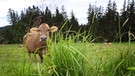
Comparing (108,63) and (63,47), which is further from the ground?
(63,47)

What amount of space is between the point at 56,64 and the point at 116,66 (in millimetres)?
737

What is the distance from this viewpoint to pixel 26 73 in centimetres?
368

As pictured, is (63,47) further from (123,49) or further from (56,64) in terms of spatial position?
(123,49)

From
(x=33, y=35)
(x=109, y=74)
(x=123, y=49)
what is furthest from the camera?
(x=33, y=35)

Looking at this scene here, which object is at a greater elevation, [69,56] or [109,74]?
[69,56]

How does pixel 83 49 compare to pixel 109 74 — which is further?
pixel 83 49

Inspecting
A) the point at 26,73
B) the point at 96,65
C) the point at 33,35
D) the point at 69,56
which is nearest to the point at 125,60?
the point at 96,65

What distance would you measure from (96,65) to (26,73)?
89 cm

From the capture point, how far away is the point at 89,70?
3.55 metres

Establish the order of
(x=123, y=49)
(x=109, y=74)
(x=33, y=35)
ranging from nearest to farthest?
1. (x=109, y=74)
2. (x=123, y=49)
3. (x=33, y=35)

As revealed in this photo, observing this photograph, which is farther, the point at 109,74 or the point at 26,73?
the point at 26,73

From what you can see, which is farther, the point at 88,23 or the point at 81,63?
the point at 88,23

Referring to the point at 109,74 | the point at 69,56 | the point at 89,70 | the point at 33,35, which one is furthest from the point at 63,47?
the point at 33,35

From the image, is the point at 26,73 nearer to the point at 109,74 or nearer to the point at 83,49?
the point at 83,49
